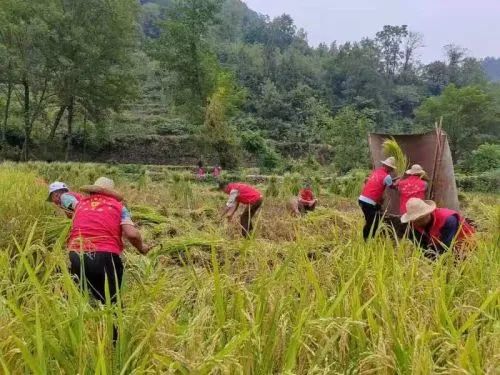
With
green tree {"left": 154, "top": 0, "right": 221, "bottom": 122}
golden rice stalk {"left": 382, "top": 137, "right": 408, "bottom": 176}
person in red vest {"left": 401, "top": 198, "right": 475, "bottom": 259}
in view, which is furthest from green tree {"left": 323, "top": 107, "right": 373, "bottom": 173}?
person in red vest {"left": 401, "top": 198, "right": 475, "bottom": 259}

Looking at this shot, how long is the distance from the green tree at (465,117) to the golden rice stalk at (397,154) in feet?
90.7

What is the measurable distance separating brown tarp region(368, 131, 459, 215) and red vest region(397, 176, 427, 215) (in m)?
0.47

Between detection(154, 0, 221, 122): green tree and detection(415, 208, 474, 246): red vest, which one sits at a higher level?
detection(154, 0, 221, 122): green tree

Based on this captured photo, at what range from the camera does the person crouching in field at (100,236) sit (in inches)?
122

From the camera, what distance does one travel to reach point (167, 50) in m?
26.3

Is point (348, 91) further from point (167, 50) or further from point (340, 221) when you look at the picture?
point (340, 221)

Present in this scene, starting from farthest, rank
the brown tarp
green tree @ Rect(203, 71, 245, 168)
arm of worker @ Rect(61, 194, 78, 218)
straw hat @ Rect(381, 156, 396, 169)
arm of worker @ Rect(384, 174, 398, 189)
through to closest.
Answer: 1. green tree @ Rect(203, 71, 245, 168)
2. the brown tarp
3. straw hat @ Rect(381, 156, 396, 169)
4. arm of worker @ Rect(384, 174, 398, 189)
5. arm of worker @ Rect(61, 194, 78, 218)

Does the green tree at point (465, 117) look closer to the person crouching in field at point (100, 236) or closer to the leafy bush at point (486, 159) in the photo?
the leafy bush at point (486, 159)

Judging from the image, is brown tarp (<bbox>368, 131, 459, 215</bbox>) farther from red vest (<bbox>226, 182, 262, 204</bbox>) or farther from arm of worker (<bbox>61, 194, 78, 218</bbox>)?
arm of worker (<bbox>61, 194, 78, 218</bbox>)

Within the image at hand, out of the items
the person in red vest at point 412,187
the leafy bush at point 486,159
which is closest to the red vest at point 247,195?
the person in red vest at point 412,187

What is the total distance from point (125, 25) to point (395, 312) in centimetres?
2354

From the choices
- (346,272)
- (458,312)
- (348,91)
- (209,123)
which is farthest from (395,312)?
(348,91)

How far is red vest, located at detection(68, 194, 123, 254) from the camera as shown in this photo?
317 centimetres

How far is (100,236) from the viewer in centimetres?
317
